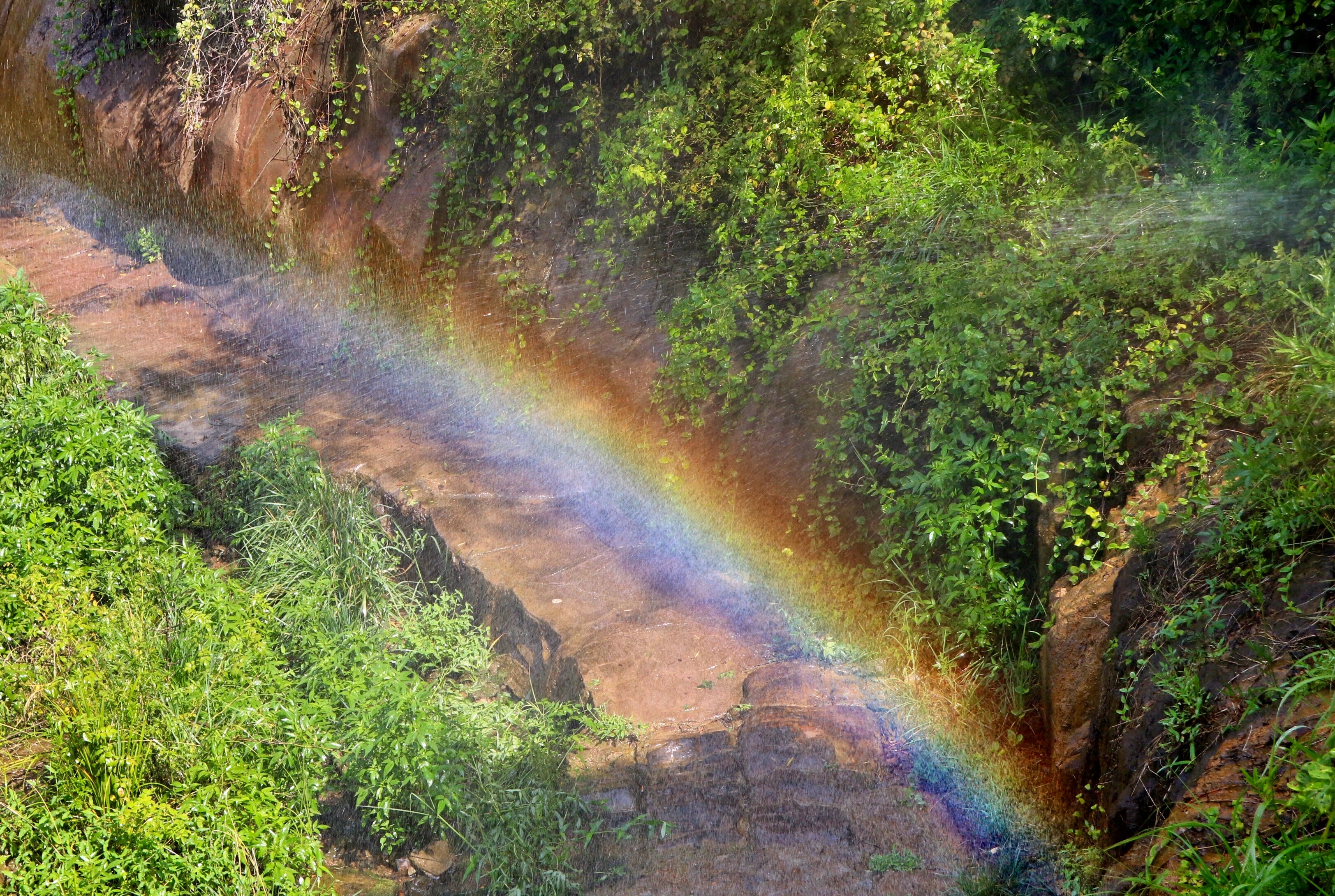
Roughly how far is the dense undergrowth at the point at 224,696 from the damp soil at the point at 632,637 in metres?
0.36

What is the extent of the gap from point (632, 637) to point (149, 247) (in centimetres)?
837

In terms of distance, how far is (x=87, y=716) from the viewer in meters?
4.14

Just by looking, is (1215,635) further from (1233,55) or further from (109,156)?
(109,156)

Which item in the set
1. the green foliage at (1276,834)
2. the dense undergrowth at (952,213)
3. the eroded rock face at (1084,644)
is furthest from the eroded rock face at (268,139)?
the green foliage at (1276,834)

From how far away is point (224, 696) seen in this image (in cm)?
458

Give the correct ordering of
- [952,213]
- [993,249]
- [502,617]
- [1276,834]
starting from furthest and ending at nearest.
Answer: [502,617] → [952,213] → [993,249] → [1276,834]

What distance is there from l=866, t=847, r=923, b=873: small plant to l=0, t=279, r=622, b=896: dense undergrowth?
48.9 inches

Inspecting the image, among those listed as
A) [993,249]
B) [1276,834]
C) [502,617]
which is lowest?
[502,617]

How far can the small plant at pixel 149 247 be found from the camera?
1078 centimetres

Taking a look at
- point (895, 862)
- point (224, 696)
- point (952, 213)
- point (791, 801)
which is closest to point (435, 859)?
point (224, 696)

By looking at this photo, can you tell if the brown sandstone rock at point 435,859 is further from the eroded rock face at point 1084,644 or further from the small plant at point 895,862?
the eroded rock face at point 1084,644

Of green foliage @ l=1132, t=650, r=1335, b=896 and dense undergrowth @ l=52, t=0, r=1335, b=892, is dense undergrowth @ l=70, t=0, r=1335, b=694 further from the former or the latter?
green foliage @ l=1132, t=650, r=1335, b=896

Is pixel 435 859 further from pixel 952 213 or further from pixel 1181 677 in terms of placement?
pixel 952 213

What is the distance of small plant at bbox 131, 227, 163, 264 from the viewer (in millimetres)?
10781
